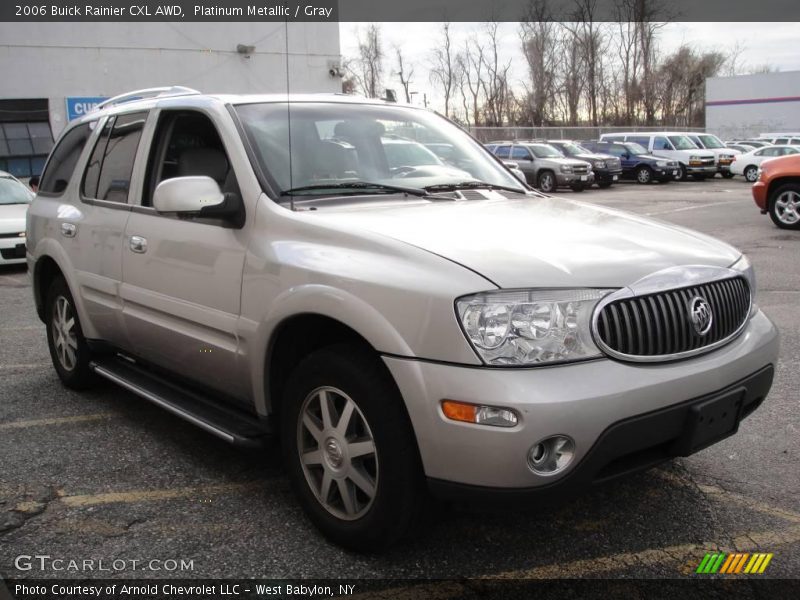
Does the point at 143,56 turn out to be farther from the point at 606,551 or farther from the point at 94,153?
the point at 606,551

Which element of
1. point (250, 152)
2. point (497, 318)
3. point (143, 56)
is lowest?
point (497, 318)

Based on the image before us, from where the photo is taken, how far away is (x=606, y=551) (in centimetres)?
305

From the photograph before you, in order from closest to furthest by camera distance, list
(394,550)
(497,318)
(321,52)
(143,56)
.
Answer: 1. (497,318)
2. (394,550)
3. (143,56)
4. (321,52)

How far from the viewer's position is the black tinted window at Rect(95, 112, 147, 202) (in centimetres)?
444

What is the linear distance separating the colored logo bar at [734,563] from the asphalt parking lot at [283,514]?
47 millimetres

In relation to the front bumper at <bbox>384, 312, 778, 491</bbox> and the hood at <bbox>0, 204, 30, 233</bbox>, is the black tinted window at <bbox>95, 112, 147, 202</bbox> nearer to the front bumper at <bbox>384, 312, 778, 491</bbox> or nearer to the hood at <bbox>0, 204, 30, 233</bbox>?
the front bumper at <bbox>384, 312, 778, 491</bbox>

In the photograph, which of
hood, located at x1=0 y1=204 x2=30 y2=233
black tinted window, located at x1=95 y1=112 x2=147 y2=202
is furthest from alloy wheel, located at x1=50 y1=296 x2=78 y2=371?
hood, located at x1=0 y1=204 x2=30 y2=233

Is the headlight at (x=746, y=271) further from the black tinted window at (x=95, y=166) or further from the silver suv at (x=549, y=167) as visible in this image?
the silver suv at (x=549, y=167)

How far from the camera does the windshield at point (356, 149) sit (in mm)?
3605

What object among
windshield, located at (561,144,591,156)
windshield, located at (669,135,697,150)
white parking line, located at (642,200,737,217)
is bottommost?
white parking line, located at (642,200,737,217)

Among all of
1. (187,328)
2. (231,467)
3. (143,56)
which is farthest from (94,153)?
(143,56)

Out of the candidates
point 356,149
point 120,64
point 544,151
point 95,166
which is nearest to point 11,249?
point 95,166

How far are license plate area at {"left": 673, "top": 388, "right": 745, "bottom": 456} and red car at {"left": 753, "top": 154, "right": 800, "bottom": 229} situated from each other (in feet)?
36.0

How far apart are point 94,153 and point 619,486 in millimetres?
3678
